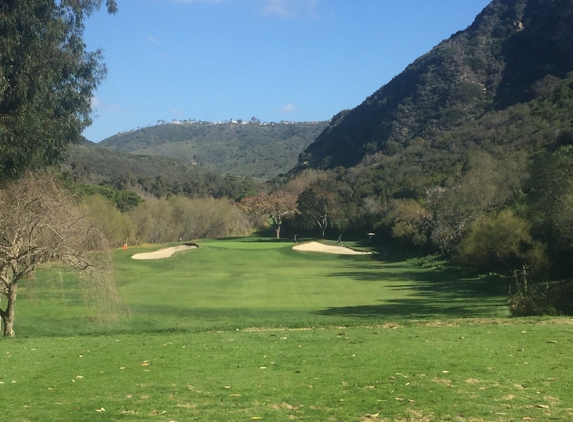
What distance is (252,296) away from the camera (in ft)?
98.2

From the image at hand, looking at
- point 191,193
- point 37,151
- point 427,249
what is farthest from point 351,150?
point 37,151

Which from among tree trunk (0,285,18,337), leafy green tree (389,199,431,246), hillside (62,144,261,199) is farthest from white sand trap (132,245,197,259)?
hillside (62,144,261,199)

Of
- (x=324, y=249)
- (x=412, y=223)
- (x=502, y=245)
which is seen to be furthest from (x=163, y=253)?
(x=502, y=245)

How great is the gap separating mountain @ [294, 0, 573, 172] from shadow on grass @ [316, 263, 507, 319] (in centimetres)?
4853

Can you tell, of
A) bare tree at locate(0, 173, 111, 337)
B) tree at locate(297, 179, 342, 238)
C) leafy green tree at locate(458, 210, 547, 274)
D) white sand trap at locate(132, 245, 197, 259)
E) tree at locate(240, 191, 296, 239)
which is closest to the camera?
bare tree at locate(0, 173, 111, 337)

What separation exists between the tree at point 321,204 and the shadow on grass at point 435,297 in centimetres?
3857

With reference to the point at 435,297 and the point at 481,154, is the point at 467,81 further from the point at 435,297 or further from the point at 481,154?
the point at 435,297

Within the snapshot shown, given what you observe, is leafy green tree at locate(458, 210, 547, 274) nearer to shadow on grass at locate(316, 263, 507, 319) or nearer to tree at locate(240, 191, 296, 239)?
shadow on grass at locate(316, 263, 507, 319)

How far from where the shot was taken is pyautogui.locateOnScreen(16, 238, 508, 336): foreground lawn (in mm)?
21438

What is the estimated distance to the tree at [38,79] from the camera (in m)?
17.9

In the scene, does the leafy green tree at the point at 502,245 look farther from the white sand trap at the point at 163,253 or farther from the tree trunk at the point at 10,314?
the white sand trap at the point at 163,253

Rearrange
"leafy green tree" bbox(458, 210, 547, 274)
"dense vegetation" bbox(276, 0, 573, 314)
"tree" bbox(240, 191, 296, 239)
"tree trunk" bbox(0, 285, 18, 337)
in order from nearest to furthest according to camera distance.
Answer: "tree trunk" bbox(0, 285, 18, 337)
"dense vegetation" bbox(276, 0, 573, 314)
"leafy green tree" bbox(458, 210, 547, 274)
"tree" bbox(240, 191, 296, 239)

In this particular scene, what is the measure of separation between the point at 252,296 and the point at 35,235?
14514 millimetres

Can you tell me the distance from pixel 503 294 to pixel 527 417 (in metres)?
22.2
